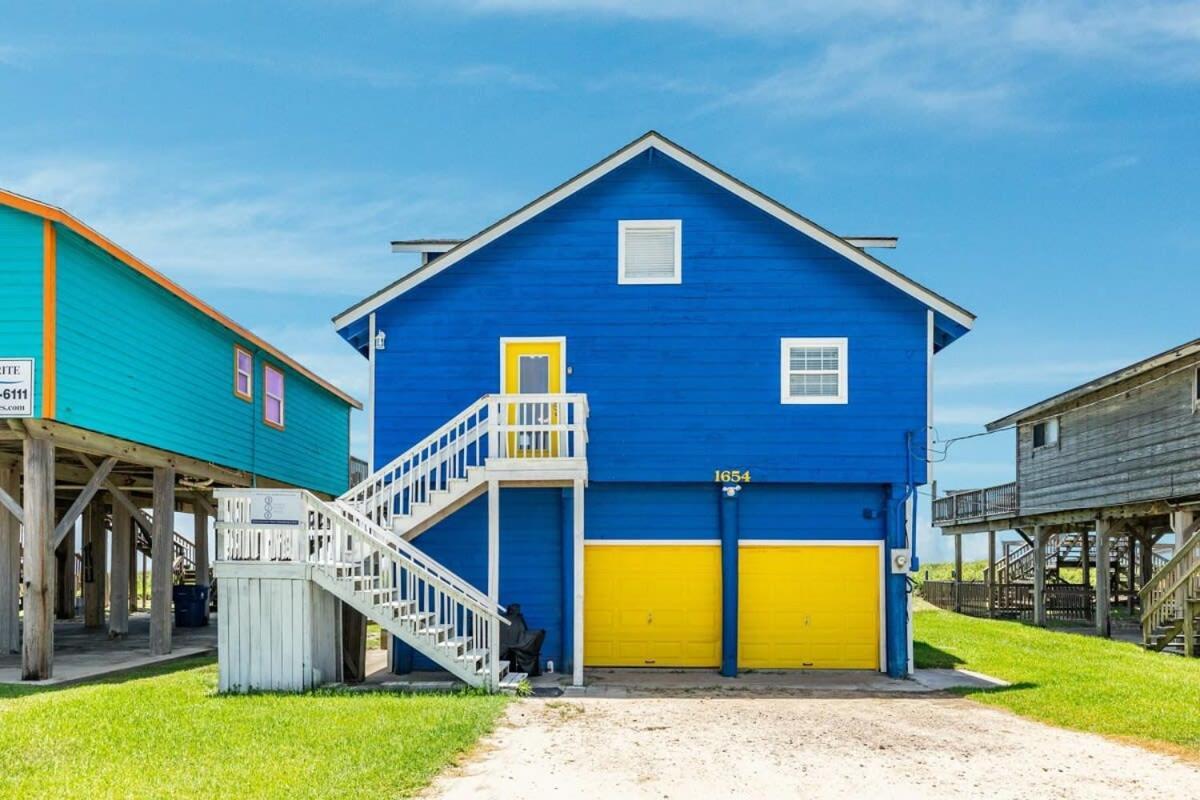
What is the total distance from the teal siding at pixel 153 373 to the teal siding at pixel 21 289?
0.38 metres

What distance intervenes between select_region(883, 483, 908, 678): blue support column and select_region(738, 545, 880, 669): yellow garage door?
0.24 m

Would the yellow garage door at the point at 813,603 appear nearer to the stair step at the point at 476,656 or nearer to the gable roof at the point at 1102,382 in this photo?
the stair step at the point at 476,656

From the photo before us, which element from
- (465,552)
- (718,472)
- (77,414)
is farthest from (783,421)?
(77,414)

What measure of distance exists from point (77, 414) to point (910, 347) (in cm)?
1334

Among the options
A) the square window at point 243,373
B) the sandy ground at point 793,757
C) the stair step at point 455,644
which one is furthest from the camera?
the square window at point 243,373

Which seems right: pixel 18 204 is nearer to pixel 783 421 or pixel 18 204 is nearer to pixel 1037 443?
pixel 783 421

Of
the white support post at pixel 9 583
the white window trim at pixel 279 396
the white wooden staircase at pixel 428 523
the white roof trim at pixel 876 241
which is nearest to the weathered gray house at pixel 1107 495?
the white roof trim at pixel 876 241

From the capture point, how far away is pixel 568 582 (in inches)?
746

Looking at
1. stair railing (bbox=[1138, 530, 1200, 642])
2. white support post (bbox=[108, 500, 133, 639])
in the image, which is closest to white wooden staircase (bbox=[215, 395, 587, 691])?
white support post (bbox=[108, 500, 133, 639])

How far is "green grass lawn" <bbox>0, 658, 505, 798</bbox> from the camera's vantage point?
9.90 meters

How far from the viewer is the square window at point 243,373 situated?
2611cm

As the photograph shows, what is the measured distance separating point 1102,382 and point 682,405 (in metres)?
13.8

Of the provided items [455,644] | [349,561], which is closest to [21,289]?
[349,561]

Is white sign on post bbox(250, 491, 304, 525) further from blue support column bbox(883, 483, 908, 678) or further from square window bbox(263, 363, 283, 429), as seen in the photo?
square window bbox(263, 363, 283, 429)
